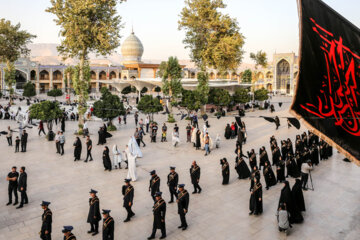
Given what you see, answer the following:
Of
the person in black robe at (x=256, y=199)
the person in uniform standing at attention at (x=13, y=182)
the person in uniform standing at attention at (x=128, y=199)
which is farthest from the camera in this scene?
the person in uniform standing at attention at (x=13, y=182)

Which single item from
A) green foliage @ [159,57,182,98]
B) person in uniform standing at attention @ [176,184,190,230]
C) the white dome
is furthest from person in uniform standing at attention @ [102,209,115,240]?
the white dome

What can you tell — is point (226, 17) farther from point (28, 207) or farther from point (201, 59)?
point (28, 207)

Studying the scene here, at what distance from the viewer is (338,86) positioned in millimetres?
3428

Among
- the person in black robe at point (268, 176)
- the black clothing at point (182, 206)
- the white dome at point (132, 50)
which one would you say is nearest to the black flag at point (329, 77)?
the black clothing at point (182, 206)

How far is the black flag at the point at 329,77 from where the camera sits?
10.6 feet

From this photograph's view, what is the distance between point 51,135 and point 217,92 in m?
16.1

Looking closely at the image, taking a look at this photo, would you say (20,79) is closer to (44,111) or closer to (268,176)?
(44,111)

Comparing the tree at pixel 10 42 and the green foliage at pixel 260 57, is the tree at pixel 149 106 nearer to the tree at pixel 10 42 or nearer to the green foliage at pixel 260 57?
the tree at pixel 10 42

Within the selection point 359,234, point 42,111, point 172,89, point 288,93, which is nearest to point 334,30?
point 359,234

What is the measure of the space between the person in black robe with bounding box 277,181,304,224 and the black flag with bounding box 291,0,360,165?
158 inches

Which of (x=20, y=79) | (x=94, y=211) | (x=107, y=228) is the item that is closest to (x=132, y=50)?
(x=20, y=79)

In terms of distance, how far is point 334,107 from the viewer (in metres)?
3.42

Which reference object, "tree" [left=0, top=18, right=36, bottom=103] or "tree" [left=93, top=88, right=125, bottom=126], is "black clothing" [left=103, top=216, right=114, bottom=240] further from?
"tree" [left=0, top=18, right=36, bottom=103]

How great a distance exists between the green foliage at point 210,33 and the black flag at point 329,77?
22.7m
